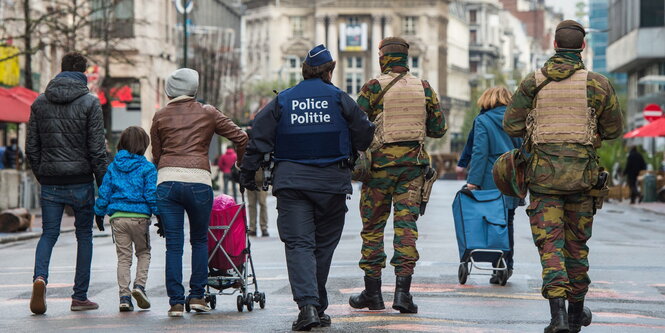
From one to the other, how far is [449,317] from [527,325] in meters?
0.57

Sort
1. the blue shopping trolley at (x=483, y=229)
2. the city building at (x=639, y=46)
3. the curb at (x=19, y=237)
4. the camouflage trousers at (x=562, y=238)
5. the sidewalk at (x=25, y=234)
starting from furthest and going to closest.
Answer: the city building at (x=639, y=46) < the sidewalk at (x=25, y=234) < the curb at (x=19, y=237) < the blue shopping trolley at (x=483, y=229) < the camouflage trousers at (x=562, y=238)

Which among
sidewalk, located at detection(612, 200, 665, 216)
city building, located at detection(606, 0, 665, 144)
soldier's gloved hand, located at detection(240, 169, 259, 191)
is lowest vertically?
sidewalk, located at detection(612, 200, 665, 216)

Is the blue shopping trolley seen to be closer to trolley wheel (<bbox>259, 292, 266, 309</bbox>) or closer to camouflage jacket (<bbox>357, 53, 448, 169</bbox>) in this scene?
camouflage jacket (<bbox>357, 53, 448, 169</bbox>)

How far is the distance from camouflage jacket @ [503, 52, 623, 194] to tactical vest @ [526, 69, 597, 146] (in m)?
0.04

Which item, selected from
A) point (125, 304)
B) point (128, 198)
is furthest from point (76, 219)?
point (125, 304)

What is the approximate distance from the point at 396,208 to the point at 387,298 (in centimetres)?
109

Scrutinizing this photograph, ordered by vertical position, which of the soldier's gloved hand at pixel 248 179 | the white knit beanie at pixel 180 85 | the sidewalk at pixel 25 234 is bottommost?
the sidewalk at pixel 25 234

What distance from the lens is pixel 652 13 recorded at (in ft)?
255

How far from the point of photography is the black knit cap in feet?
30.4

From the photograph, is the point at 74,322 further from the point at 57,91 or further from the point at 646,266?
the point at 646,266

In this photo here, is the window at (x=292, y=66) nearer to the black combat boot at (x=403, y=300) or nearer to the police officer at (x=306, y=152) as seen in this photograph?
the black combat boot at (x=403, y=300)

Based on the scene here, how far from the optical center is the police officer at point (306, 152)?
378 inches

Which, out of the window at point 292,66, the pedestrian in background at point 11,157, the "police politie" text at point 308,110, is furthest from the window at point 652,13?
the window at point 292,66

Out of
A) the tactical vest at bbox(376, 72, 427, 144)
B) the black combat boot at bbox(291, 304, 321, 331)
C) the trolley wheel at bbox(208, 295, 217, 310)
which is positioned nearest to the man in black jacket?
the trolley wheel at bbox(208, 295, 217, 310)
